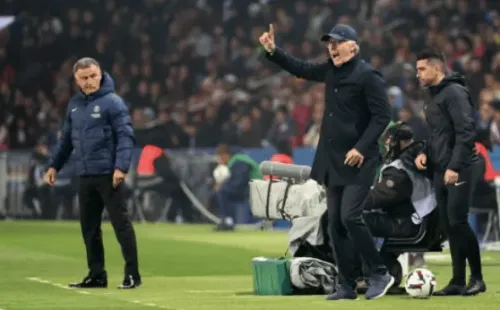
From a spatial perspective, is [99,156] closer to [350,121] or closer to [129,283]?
[129,283]

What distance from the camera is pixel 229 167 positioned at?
89.6ft

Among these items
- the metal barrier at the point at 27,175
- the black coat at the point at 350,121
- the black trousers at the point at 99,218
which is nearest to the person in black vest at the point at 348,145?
the black coat at the point at 350,121

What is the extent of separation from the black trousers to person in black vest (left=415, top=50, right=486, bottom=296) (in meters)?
2.73

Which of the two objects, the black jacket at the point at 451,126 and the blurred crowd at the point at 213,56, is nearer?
the black jacket at the point at 451,126

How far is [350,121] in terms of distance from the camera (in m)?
11.6

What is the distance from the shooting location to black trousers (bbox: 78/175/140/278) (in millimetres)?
12992

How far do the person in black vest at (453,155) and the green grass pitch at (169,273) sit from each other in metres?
0.34

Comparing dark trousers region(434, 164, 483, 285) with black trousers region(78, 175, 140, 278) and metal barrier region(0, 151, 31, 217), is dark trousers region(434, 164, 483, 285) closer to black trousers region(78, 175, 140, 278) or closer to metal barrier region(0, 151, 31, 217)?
black trousers region(78, 175, 140, 278)

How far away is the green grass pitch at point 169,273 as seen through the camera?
37.0 feet

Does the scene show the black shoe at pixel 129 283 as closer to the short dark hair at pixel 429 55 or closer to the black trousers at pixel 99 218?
the black trousers at pixel 99 218

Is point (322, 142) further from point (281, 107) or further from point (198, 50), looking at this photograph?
point (198, 50)

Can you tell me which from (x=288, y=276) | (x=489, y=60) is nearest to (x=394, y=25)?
(x=489, y=60)

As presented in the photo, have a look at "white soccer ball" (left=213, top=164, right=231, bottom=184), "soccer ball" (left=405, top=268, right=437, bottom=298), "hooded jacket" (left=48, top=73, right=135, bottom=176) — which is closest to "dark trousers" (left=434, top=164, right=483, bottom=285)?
"soccer ball" (left=405, top=268, right=437, bottom=298)

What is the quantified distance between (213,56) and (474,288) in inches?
938
